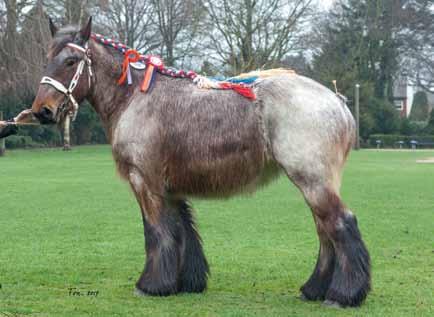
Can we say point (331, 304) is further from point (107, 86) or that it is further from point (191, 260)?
point (107, 86)

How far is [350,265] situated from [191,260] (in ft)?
6.19

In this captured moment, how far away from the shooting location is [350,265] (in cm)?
708

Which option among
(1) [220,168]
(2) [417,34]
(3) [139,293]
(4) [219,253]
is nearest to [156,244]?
(3) [139,293]

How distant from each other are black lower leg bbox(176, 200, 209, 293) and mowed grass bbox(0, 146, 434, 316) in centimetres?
20

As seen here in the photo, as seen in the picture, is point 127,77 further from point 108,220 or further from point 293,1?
point 293,1

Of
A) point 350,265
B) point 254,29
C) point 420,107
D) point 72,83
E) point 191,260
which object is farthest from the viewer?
point 420,107

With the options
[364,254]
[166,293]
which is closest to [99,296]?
[166,293]

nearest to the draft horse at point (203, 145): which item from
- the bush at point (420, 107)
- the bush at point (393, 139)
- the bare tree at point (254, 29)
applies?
the bare tree at point (254, 29)

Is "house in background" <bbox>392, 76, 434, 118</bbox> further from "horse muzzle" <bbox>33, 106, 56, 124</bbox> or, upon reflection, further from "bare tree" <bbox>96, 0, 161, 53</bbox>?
"horse muzzle" <bbox>33, 106, 56, 124</bbox>

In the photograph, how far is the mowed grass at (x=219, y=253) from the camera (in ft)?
24.2

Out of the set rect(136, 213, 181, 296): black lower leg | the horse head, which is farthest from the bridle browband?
rect(136, 213, 181, 296): black lower leg

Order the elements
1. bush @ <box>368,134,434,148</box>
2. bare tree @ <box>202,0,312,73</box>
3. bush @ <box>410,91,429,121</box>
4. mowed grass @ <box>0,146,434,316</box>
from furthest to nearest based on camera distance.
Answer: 1. bush @ <box>410,91,429,121</box>
2. bush @ <box>368,134,434,148</box>
3. bare tree @ <box>202,0,312,73</box>
4. mowed grass @ <box>0,146,434,316</box>

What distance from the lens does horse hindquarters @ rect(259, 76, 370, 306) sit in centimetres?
710

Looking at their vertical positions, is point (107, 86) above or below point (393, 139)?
above
